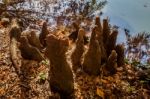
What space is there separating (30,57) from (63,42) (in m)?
2.17

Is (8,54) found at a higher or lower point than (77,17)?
lower

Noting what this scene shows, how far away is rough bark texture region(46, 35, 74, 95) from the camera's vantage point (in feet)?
17.0

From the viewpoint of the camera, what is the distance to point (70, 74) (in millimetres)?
5844

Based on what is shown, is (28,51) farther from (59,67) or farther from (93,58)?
(59,67)

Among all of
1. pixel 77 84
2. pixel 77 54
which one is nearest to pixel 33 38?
pixel 77 54

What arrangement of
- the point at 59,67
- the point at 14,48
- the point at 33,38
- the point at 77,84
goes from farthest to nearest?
the point at 33,38
the point at 14,48
the point at 77,84
the point at 59,67

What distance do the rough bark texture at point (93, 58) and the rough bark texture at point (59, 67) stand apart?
2.62ft

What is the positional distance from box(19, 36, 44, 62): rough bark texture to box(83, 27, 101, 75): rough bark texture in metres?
1.16

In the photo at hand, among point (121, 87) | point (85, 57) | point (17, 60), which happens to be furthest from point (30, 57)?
point (121, 87)

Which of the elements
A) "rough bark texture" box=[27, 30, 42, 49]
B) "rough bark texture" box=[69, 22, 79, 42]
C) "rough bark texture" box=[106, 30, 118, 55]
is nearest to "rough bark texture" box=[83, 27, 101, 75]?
"rough bark texture" box=[106, 30, 118, 55]

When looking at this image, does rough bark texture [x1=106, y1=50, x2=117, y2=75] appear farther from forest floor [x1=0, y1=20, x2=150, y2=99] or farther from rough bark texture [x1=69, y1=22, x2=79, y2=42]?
rough bark texture [x1=69, y1=22, x2=79, y2=42]

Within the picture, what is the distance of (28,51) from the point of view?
7039 millimetres

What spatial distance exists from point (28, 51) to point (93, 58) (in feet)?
4.91

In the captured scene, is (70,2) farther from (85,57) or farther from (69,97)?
(69,97)
